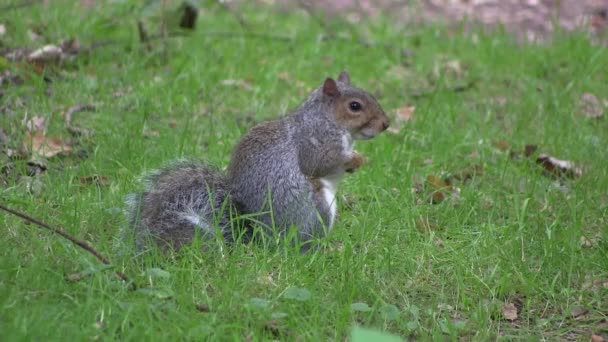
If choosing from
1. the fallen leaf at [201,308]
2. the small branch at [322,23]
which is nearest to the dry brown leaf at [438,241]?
the fallen leaf at [201,308]

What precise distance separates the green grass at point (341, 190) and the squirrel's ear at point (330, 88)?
0.47 m

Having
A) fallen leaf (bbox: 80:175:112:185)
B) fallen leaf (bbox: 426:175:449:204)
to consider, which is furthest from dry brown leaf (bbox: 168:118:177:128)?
fallen leaf (bbox: 426:175:449:204)

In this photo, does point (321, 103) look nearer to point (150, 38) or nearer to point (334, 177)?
point (334, 177)

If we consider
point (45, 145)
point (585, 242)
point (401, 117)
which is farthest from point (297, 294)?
point (401, 117)

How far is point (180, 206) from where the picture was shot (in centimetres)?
285

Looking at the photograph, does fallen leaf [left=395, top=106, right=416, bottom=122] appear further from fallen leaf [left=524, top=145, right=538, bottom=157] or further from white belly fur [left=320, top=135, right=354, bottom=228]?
white belly fur [left=320, top=135, right=354, bottom=228]

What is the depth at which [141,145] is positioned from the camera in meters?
3.59

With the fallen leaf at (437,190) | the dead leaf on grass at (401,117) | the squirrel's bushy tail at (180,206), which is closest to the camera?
the squirrel's bushy tail at (180,206)

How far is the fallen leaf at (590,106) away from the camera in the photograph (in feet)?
15.0

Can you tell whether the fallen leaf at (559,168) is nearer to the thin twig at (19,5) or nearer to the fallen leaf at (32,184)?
the fallen leaf at (32,184)

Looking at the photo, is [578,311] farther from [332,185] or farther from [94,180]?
[94,180]

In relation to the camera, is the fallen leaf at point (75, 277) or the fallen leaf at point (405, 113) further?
the fallen leaf at point (405, 113)

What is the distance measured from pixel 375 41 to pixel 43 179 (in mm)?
2837

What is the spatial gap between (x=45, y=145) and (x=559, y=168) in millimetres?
2294
